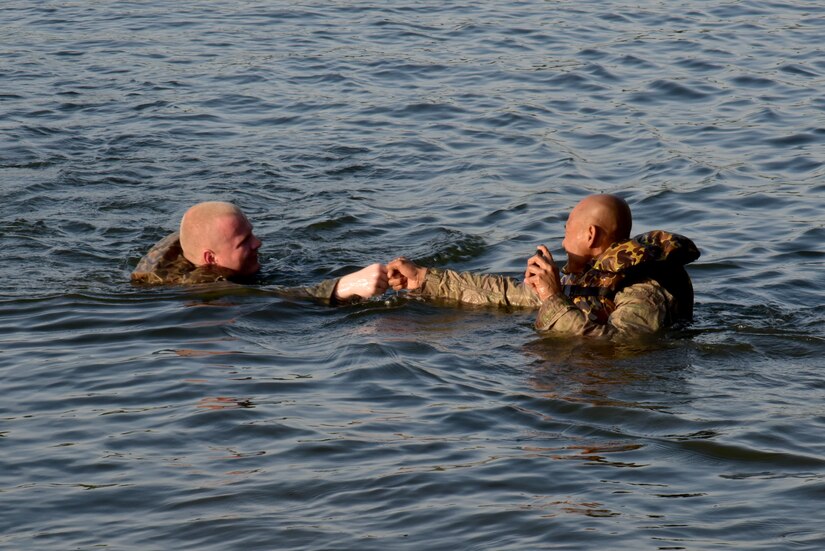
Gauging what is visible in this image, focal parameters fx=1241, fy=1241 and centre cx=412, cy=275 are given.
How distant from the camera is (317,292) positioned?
9.52 m

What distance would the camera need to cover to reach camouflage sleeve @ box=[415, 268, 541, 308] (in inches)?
375

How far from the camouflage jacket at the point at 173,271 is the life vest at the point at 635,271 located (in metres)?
2.36

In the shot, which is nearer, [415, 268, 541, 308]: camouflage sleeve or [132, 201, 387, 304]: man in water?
[415, 268, 541, 308]: camouflage sleeve

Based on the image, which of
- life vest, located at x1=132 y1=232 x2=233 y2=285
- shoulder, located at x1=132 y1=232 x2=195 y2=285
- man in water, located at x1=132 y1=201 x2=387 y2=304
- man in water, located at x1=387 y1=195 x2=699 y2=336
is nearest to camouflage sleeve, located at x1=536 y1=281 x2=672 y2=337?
man in water, located at x1=387 y1=195 x2=699 y2=336

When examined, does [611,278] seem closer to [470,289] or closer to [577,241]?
[577,241]

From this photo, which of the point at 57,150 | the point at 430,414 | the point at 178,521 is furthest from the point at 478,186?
the point at 178,521

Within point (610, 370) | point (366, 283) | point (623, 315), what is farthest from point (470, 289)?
point (610, 370)

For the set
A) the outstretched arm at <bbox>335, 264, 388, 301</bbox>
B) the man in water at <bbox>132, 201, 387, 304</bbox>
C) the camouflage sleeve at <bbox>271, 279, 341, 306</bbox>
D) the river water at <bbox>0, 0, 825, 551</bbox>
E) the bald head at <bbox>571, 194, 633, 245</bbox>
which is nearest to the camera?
the river water at <bbox>0, 0, 825, 551</bbox>

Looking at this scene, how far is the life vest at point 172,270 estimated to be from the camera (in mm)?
9859

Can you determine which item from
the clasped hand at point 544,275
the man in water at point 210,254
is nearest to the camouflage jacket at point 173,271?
the man in water at point 210,254

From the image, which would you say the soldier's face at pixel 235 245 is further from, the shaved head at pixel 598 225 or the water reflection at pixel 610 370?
the shaved head at pixel 598 225

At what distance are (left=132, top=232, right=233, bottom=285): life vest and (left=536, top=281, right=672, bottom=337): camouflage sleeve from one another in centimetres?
290

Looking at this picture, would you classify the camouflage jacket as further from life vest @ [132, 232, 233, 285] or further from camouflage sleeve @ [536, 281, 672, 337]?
camouflage sleeve @ [536, 281, 672, 337]

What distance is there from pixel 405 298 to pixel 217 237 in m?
1.55
